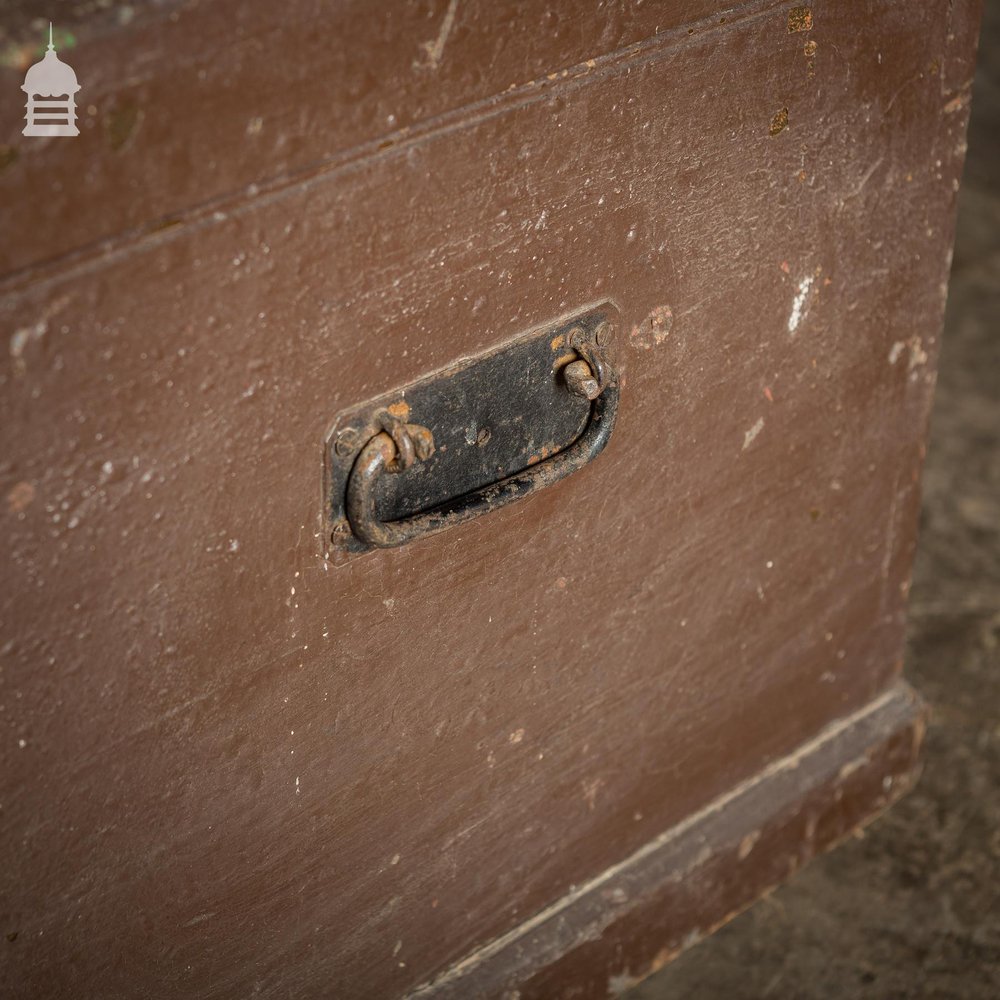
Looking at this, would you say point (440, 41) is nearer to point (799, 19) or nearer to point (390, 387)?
point (390, 387)

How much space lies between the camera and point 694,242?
125cm

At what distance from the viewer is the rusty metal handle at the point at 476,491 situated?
42.6 inches

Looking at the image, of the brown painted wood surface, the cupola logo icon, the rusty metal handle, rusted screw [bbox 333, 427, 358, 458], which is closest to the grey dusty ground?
the brown painted wood surface

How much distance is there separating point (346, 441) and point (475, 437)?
0.13 meters

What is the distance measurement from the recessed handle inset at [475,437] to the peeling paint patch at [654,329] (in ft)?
0.14

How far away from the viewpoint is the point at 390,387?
109 cm

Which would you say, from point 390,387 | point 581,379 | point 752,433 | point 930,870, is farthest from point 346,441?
point 930,870

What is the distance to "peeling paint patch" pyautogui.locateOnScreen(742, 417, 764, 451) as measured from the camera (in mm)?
1438

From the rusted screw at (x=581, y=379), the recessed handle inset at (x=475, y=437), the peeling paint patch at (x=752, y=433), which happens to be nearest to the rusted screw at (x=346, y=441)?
the recessed handle inset at (x=475, y=437)

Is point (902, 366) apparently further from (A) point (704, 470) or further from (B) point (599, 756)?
(B) point (599, 756)

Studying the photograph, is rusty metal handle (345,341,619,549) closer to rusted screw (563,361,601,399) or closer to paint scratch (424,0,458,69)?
rusted screw (563,361,601,399)

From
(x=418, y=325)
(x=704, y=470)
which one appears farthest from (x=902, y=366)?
(x=418, y=325)

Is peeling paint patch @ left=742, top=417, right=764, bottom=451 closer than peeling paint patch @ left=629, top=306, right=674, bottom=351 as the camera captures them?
No

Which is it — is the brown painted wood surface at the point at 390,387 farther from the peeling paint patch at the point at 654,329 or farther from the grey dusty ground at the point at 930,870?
the grey dusty ground at the point at 930,870
